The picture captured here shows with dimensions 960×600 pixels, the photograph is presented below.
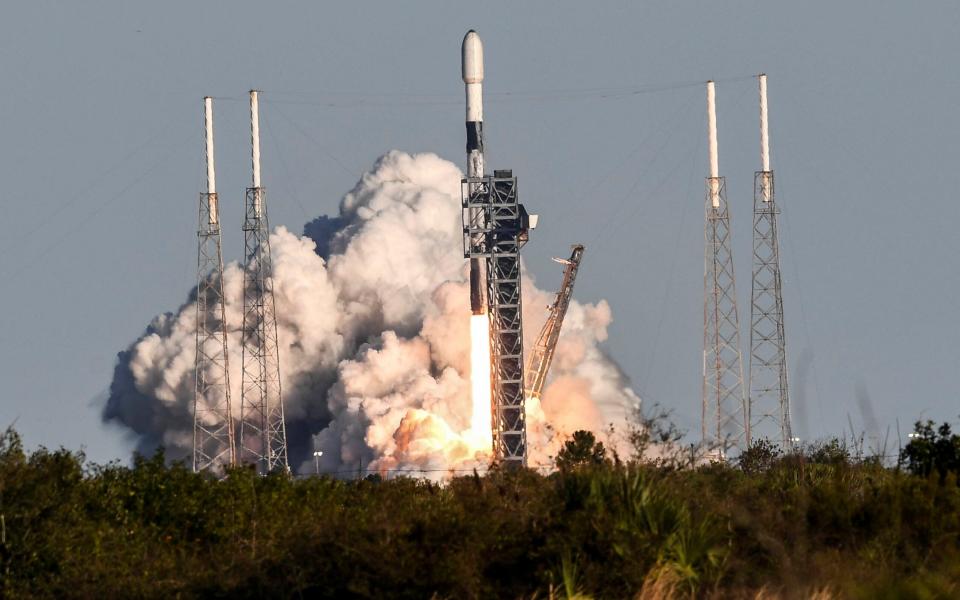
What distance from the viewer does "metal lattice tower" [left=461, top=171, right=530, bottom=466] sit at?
85.4 metres

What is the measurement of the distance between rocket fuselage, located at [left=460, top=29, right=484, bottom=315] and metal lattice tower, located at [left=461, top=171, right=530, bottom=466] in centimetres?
87

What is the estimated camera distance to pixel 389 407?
93062 millimetres

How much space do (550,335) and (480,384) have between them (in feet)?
16.7

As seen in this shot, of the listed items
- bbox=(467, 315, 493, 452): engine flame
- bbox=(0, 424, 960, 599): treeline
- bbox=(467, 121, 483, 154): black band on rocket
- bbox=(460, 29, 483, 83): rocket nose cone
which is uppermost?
bbox=(460, 29, 483, 83): rocket nose cone

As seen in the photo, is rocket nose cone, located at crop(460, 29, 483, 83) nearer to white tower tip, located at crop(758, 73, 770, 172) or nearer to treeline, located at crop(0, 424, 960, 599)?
white tower tip, located at crop(758, 73, 770, 172)

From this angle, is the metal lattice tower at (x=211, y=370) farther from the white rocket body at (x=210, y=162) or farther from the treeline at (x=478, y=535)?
the treeline at (x=478, y=535)

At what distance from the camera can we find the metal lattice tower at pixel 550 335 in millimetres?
90688

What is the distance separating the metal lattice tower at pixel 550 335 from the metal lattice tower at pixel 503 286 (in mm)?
4399

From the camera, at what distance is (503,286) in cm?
8638

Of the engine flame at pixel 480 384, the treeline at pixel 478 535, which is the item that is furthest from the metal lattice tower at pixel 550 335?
the treeline at pixel 478 535

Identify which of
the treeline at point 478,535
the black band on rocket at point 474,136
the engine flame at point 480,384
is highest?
the black band on rocket at point 474,136

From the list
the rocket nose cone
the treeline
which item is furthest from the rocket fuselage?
the treeline

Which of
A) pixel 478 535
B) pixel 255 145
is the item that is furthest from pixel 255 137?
pixel 478 535

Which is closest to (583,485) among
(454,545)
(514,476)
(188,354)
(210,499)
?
(454,545)
